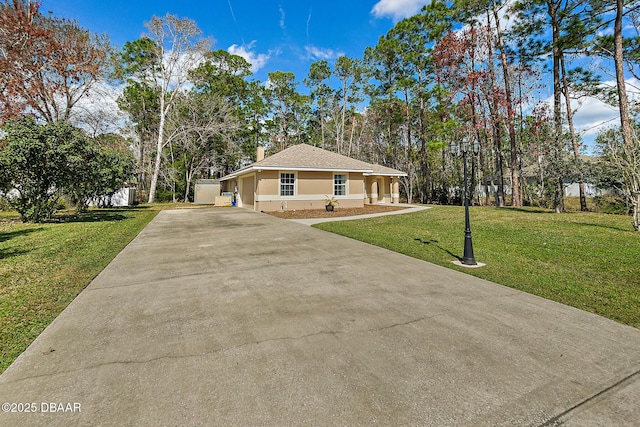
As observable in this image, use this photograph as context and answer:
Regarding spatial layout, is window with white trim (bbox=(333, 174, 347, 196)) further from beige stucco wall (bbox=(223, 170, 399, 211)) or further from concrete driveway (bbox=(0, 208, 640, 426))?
concrete driveway (bbox=(0, 208, 640, 426))

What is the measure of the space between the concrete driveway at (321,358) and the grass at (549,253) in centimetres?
81

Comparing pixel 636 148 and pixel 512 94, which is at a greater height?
pixel 512 94

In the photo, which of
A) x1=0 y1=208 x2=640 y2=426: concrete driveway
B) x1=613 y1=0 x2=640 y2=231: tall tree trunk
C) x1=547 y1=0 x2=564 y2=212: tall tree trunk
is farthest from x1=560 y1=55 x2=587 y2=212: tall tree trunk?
x1=0 y1=208 x2=640 y2=426: concrete driveway

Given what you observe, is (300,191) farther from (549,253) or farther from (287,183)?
(549,253)

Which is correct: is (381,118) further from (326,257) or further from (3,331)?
(3,331)

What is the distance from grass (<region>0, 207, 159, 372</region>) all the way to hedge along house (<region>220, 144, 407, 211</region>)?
802 cm

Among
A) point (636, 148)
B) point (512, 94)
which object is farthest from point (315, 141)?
point (636, 148)

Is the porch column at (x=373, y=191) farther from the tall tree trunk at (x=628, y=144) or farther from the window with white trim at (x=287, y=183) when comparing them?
the tall tree trunk at (x=628, y=144)

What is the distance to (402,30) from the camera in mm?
24891

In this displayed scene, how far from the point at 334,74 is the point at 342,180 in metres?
20.4

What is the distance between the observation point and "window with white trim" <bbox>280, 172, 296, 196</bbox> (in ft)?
56.3

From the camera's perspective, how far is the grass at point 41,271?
3.10 m

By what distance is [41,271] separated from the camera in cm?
516

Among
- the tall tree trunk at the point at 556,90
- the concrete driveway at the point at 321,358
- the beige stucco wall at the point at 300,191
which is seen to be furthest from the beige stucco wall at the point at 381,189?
the concrete driveway at the point at 321,358
